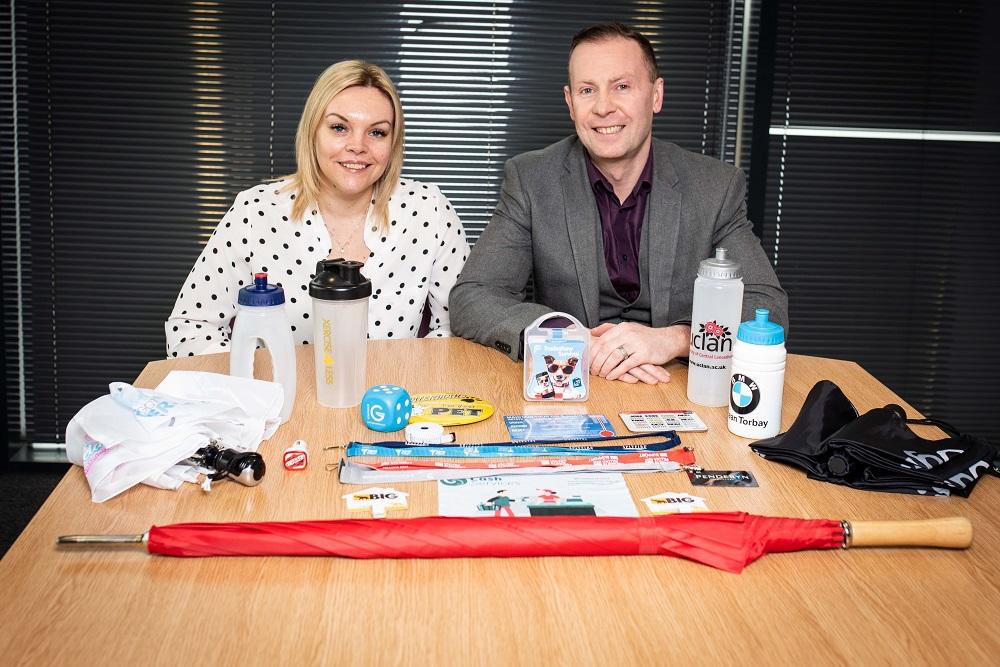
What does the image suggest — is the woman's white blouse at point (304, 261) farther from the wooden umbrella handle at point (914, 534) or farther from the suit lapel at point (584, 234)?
the wooden umbrella handle at point (914, 534)

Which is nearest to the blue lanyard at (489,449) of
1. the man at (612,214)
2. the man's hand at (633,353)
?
the man's hand at (633,353)

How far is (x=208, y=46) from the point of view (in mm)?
3221

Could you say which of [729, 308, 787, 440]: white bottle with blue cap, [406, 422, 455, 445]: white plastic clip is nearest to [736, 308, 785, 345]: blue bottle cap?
[729, 308, 787, 440]: white bottle with blue cap

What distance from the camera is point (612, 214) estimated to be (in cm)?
247

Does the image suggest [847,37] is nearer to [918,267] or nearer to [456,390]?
[918,267]

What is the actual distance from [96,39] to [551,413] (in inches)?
94.9

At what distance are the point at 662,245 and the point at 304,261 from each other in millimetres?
901

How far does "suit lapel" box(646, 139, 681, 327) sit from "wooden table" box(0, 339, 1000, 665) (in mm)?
1059

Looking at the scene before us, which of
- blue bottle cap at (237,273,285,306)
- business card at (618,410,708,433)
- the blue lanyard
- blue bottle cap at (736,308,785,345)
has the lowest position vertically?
the blue lanyard

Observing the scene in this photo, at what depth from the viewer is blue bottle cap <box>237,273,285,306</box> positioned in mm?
1493

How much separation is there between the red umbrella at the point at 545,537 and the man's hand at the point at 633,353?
67 cm

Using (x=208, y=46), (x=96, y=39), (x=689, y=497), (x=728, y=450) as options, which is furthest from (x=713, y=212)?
(x=96, y=39)

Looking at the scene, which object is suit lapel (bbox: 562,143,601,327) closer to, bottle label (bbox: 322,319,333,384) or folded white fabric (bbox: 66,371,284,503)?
bottle label (bbox: 322,319,333,384)

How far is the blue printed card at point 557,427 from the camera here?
4.91ft
